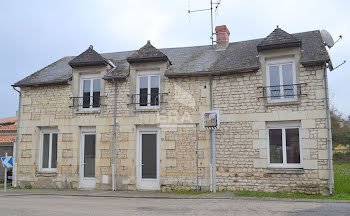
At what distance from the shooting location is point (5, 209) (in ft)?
25.3

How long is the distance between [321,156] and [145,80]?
6447mm

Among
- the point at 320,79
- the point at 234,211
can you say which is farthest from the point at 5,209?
the point at 320,79

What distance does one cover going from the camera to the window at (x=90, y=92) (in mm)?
12273

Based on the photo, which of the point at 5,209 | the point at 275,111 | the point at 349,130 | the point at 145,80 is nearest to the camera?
the point at 5,209

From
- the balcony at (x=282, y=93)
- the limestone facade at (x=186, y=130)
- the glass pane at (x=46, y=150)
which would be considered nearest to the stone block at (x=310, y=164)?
the limestone facade at (x=186, y=130)

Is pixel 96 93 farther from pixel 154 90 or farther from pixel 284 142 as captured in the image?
pixel 284 142

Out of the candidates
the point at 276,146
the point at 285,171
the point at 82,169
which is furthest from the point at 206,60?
the point at 82,169

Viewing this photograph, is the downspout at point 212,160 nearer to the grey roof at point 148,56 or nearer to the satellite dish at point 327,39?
the grey roof at point 148,56

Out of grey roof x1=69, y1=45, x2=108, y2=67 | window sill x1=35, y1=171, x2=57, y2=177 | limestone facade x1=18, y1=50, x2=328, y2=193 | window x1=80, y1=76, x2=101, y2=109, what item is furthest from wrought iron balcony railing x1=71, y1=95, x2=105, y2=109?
window sill x1=35, y1=171, x2=57, y2=177

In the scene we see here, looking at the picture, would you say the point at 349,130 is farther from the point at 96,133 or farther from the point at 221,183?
the point at 96,133

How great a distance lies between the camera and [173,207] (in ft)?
25.6

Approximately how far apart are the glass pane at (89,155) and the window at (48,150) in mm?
1363

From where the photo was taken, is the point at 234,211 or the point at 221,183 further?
the point at 221,183

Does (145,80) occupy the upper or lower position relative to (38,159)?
upper
